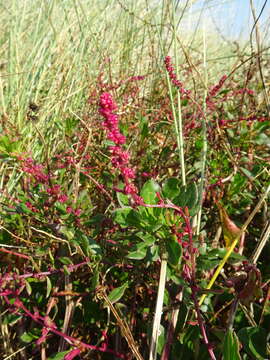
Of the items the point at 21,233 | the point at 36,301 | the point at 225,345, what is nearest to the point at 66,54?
the point at 21,233

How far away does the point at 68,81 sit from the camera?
1.56 meters

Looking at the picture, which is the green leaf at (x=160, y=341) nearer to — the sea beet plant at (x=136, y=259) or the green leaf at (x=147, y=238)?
the sea beet plant at (x=136, y=259)

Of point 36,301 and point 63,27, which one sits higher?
point 63,27

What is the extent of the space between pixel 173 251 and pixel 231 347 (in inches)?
6.9

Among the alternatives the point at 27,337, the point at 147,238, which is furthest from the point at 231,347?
the point at 27,337

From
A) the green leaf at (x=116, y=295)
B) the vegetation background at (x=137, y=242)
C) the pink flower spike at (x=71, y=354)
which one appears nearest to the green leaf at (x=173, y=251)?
the vegetation background at (x=137, y=242)

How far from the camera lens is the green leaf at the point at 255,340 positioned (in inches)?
24.7

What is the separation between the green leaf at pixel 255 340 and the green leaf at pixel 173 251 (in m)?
0.18

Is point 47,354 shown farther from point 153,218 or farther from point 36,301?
point 153,218

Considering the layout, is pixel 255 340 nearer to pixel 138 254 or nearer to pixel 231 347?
pixel 231 347

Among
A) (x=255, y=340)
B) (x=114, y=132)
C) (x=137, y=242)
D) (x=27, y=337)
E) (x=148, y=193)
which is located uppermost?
(x=114, y=132)

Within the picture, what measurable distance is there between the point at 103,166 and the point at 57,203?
0.92 ft

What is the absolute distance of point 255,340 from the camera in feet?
2.09

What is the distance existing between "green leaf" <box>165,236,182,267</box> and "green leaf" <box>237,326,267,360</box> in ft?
0.58
